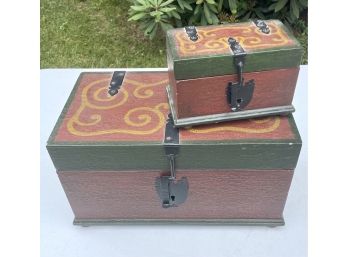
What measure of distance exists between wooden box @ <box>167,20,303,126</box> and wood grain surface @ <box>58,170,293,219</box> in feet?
0.58

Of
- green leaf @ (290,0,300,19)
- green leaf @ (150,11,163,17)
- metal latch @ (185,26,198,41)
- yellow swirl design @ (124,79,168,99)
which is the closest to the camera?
metal latch @ (185,26,198,41)

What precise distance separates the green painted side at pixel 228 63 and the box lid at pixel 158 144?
0.16 m

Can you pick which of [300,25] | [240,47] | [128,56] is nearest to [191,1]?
[128,56]

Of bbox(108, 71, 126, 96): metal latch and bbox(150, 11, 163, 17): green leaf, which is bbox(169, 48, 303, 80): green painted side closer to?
bbox(108, 71, 126, 96): metal latch

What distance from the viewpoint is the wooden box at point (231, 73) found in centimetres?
118

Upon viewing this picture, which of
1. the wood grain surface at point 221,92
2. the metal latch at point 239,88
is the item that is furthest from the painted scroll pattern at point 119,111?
the metal latch at point 239,88

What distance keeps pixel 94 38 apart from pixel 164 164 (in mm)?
1876

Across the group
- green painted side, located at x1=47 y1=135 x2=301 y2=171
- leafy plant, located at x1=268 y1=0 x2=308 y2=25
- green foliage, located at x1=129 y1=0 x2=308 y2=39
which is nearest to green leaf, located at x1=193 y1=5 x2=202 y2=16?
green foliage, located at x1=129 y1=0 x2=308 y2=39

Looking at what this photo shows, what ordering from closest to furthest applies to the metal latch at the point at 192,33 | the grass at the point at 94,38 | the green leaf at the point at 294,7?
the metal latch at the point at 192,33
the green leaf at the point at 294,7
the grass at the point at 94,38

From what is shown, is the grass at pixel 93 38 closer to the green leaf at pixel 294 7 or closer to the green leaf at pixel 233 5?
the green leaf at pixel 233 5

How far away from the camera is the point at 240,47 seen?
121 cm

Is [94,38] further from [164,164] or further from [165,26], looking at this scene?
[164,164]

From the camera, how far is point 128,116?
1318 mm

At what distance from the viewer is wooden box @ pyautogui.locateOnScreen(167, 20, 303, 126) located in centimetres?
118
